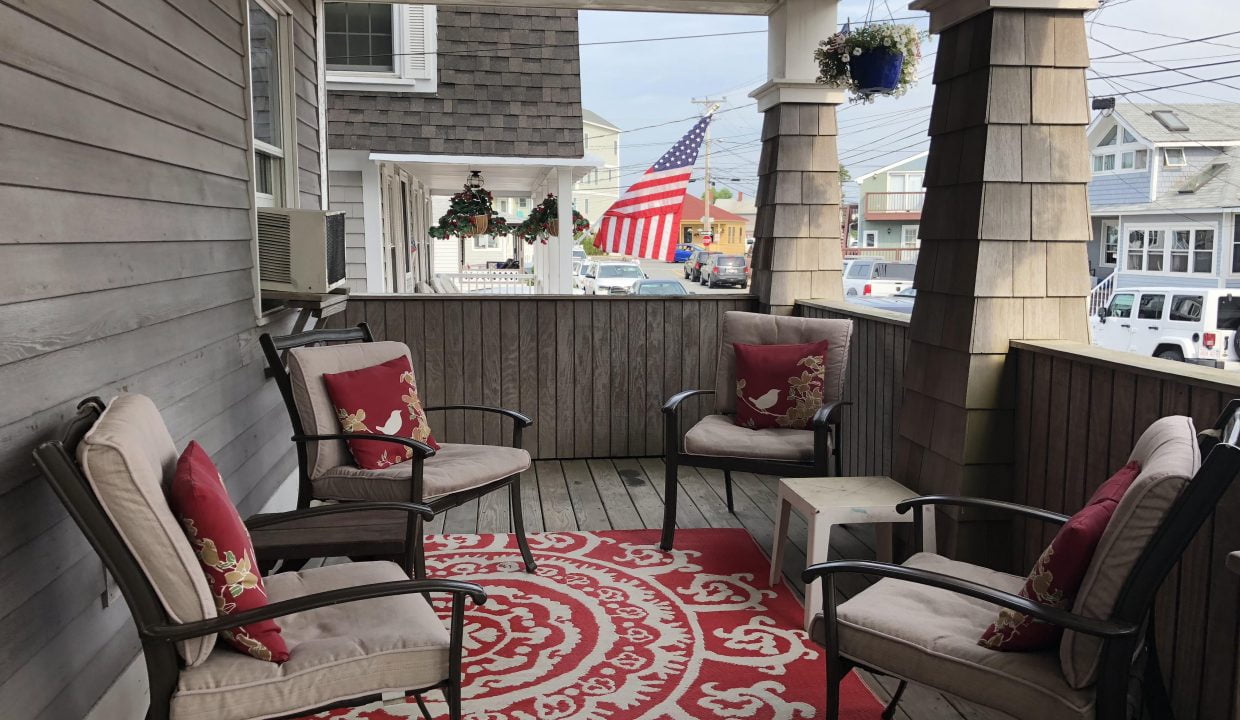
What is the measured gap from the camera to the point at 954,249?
3051mm

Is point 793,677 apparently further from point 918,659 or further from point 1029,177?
point 1029,177

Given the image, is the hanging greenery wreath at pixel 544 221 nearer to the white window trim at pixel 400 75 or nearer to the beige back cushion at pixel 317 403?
the white window trim at pixel 400 75

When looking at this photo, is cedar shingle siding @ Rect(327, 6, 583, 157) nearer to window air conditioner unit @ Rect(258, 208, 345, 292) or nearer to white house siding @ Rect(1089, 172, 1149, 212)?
window air conditioner unit @ Rect(258, 208, 345, 292)

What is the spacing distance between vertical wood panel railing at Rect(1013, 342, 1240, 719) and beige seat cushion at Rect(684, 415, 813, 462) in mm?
870

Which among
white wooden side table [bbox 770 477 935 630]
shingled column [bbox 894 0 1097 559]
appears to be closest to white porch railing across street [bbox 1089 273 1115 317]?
shingled column [bbox 894 0 1097 559]

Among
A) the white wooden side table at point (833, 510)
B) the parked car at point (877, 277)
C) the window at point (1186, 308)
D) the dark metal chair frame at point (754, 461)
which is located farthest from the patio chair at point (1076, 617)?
the parked car at point (877, 277)

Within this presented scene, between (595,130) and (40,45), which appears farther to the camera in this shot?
(595,130)

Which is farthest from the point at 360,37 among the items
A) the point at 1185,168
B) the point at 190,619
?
the point at 190,619

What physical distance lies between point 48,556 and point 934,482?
248 cm

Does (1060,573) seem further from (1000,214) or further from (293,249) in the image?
(293,249)

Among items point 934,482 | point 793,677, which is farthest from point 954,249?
point 793,677

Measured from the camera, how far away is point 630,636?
3.00 meters

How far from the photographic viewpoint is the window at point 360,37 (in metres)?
7.23

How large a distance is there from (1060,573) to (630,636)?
1.54 meters
